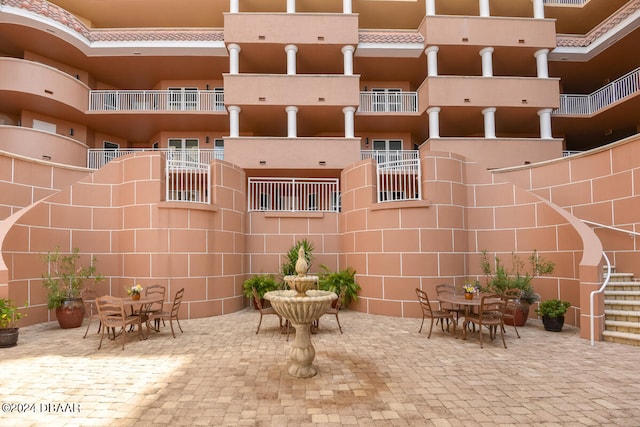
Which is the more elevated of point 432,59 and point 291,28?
point 291,28

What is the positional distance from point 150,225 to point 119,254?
4.95 feet

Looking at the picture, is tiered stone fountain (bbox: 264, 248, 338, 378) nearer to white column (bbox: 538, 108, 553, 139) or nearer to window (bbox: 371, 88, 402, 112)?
window (bbox: 371, 88, 402, 112)

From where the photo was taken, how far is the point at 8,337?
23.9 feet

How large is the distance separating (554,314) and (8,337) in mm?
12180

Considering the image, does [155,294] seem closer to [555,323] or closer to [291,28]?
[555,323]

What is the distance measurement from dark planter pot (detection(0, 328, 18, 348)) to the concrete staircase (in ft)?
41.3

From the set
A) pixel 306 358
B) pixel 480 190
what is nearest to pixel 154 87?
pixel 480 190

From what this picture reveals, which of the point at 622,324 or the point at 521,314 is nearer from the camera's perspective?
the point at 622,324

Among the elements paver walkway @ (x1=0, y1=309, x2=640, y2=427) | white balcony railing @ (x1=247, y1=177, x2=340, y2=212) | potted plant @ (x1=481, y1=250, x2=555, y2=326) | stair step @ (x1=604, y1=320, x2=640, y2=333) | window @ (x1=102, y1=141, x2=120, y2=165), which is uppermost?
window @ (x1=102, y1=141, x2=120, y2=165)

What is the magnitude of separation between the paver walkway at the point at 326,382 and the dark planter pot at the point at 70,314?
31.9 inches

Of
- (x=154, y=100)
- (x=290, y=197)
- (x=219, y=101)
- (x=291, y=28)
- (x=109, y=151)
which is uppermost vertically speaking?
(x=291, y=28)

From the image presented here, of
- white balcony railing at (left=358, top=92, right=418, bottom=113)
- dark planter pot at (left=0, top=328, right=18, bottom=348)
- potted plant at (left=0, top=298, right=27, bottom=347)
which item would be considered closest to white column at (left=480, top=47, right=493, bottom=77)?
white balcony railing at (left=358, top=92, right=418, bottom=113)

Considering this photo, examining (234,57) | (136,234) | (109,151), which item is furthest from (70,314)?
(234,57)

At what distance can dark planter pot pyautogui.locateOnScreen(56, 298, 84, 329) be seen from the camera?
349 inches
